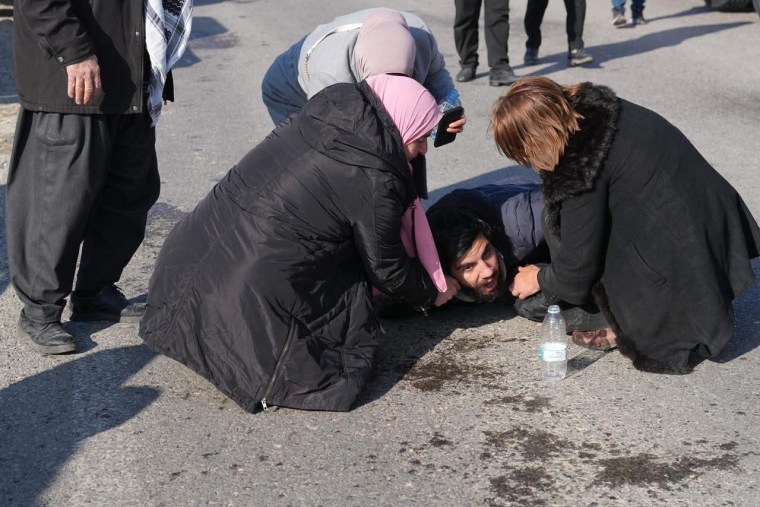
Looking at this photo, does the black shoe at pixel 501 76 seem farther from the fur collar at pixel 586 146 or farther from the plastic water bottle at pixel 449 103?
the fur collar at pixel 586 146

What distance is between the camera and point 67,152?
163 inches

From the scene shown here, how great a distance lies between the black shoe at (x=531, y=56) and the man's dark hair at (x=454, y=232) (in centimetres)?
591

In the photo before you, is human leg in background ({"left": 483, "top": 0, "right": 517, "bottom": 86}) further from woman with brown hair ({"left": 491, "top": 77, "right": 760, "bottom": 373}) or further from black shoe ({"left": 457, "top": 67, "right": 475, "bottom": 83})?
woman with brown hair ({"left": 491, "top": 77, "right": 760, "bottom": 373})

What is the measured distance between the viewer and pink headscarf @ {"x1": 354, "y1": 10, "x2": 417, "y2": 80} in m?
4.28

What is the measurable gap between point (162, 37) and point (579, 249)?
71.1 inches

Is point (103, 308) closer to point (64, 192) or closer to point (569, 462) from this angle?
point (64, 192)

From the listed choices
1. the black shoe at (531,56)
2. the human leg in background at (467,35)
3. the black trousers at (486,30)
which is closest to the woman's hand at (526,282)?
the black trousers at (486,30)

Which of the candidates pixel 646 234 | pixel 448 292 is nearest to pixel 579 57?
pixel 448 292

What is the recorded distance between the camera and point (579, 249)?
154 inches

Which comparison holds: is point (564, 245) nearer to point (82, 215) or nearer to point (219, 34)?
point (82, 215)

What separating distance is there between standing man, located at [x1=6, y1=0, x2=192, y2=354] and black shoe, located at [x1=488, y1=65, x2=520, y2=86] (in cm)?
515

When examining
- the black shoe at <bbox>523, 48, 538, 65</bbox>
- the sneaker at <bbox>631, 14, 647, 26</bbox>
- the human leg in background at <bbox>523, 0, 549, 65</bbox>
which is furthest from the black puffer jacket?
the sneaker at <bbox>631, 14, 647, 26</bbox>

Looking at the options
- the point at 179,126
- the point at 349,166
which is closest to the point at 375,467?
the point at 349,166

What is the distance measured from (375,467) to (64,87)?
1.86 meters
